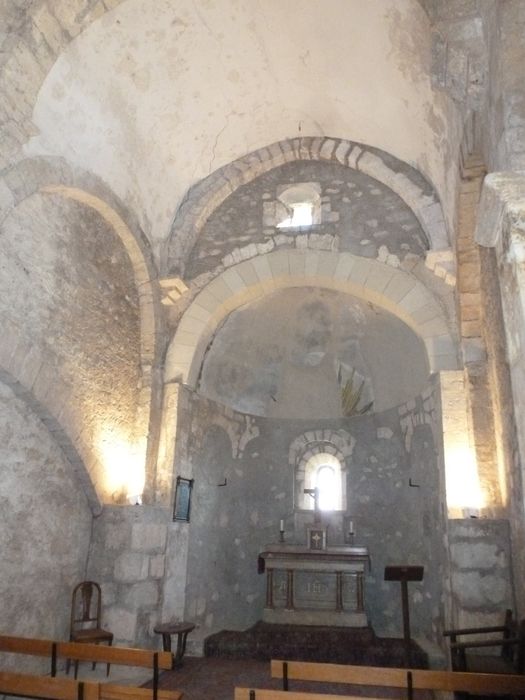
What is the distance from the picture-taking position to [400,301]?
22.6 feet

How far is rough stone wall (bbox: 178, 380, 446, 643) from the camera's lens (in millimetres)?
7070

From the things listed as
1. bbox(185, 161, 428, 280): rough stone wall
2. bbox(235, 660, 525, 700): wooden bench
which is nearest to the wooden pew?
bbox(235, 660, 525, 700): wooden bench

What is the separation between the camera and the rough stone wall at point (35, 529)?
199 inches

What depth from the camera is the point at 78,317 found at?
609cm

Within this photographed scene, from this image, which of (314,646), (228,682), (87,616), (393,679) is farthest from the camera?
(314,646)

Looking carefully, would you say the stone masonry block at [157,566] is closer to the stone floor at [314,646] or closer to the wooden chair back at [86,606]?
the wooden chair back at [86,606]

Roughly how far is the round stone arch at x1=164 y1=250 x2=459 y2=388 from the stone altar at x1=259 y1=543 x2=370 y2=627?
2.61 meters

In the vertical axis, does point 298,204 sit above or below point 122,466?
above

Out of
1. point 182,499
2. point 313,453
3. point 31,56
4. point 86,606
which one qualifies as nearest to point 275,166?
point 31,56

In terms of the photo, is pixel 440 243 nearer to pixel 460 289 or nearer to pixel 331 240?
pixel 460 289

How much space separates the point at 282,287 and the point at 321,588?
4.14m

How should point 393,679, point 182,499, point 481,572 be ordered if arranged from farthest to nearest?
point 182,499, point 481,572, point 393,679

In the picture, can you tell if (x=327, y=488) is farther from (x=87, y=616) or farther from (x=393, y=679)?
(x=393, y=679)

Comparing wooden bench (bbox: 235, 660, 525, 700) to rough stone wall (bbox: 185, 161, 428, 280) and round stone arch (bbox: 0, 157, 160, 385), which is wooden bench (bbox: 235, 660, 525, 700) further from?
rough stone wall (bbox: 185, 161, 428, 280)
